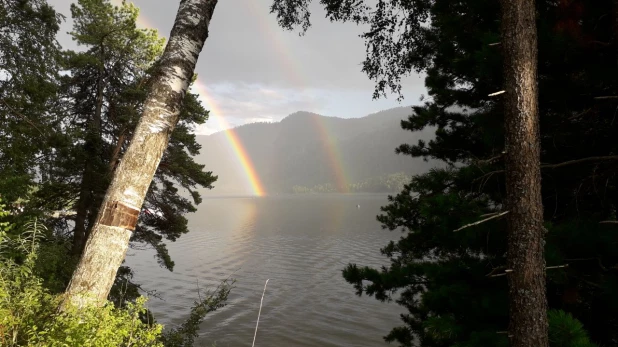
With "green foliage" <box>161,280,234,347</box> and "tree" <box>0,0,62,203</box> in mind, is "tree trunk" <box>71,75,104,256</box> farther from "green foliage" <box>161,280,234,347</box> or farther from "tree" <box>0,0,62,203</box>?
"green foliage" <box>161,280,234,347</box>

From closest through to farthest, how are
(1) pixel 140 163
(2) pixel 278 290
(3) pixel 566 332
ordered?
(3) pixel 566 332 < (1) pixel 140 163 < (2) pixel 278 290

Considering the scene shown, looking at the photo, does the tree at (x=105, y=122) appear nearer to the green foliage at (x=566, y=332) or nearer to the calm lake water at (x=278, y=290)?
the calm lake water at (x=278, y=290)

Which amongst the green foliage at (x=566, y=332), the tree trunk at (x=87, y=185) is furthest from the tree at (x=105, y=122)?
the green foliage at (x=566, y=332)

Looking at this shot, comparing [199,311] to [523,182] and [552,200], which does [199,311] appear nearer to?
[523,182]

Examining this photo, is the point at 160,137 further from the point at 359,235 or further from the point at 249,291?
the point at 359,235

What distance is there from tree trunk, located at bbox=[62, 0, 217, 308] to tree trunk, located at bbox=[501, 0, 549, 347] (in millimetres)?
2834

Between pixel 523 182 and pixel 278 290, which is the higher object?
pixel 523 182

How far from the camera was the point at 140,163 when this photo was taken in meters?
2.48

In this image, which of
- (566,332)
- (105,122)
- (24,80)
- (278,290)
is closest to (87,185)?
(105,122)

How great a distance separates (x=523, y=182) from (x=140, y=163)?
3.11m

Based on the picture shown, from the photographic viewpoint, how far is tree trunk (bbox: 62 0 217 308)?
2.25 metres

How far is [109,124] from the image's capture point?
12375mm

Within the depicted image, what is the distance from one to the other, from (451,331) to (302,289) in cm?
2348

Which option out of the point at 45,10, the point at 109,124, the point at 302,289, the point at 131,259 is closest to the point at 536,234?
the point at 45,10
